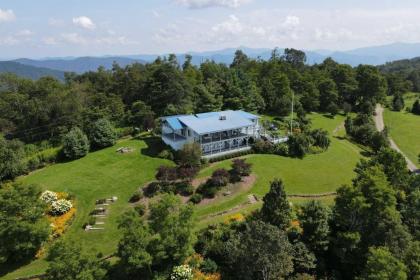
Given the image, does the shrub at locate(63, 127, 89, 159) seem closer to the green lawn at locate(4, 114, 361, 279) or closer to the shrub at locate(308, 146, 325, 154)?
the green lawn at locate(4, 114, 361, 279)

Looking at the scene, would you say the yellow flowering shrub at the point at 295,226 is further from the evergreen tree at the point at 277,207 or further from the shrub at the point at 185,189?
the shrub at the point at 185,189

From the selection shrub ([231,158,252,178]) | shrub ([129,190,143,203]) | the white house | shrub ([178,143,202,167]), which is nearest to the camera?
shrub ([129,190,143,203])

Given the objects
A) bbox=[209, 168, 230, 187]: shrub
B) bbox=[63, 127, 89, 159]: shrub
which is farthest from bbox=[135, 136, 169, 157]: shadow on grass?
bbox=[209, 168, 230, 187]: shrub

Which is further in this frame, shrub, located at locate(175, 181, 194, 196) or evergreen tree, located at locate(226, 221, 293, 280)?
shrub, located at locate(175, 181, 194, 196)

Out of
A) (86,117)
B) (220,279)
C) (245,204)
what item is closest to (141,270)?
(220,279)

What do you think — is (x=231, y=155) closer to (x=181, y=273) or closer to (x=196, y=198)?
(x=196, y=198)

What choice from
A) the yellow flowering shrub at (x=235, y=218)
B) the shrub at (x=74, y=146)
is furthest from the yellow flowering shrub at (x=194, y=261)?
the shrub at (x=74, y=146)

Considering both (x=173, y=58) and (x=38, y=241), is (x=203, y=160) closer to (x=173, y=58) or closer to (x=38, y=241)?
(x=38, y=241)
